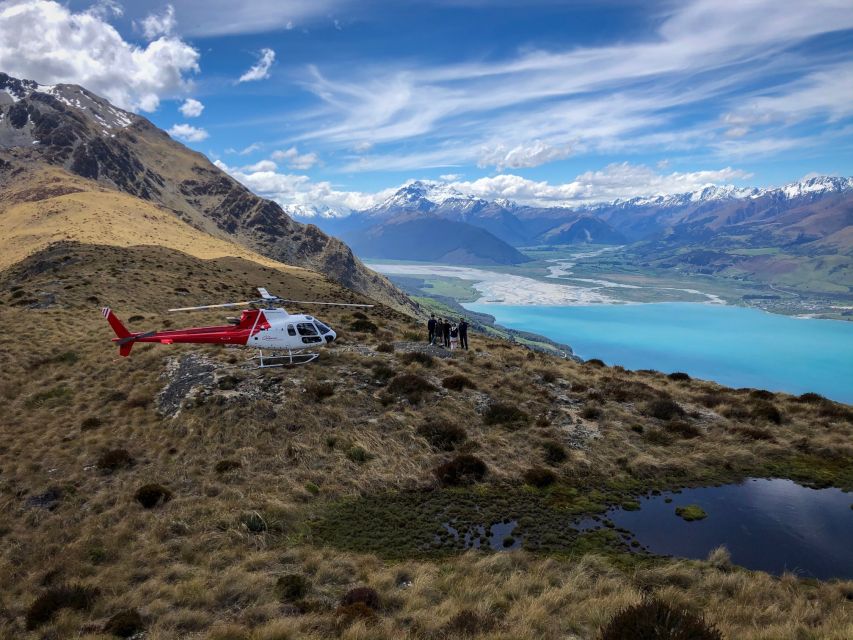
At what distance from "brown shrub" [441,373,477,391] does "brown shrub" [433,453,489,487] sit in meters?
7.55

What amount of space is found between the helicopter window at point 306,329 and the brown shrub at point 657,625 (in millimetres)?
22979

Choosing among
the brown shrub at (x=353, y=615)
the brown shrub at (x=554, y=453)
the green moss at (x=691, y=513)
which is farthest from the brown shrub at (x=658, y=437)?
the brown shrub at (x=353, y=615)

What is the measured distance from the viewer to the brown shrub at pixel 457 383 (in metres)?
27.8

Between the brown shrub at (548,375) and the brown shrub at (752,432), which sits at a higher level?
the brown shrub at (548,375)

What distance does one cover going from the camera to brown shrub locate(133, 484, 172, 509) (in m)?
17.1

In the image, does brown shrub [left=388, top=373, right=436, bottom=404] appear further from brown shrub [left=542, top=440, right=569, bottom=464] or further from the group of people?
the group of people

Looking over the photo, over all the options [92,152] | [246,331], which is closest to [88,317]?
[246,331]

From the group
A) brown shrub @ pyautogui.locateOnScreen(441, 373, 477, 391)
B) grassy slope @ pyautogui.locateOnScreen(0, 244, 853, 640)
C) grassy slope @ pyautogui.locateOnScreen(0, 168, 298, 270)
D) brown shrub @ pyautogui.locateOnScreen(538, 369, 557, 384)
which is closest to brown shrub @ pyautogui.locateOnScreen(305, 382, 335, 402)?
grassy slope @ pyautogui.locateOnScreen(0, 244, 853, 640)

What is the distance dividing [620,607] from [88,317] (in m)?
48.4

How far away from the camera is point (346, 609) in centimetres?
1143

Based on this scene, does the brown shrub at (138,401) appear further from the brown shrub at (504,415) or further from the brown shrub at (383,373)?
the brown shrub at (504,415)

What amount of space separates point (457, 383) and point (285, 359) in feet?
38.5

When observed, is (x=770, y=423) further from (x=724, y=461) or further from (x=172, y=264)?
(x=172, y=264)

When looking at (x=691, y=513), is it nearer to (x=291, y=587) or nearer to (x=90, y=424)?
(x=291, y=587)
